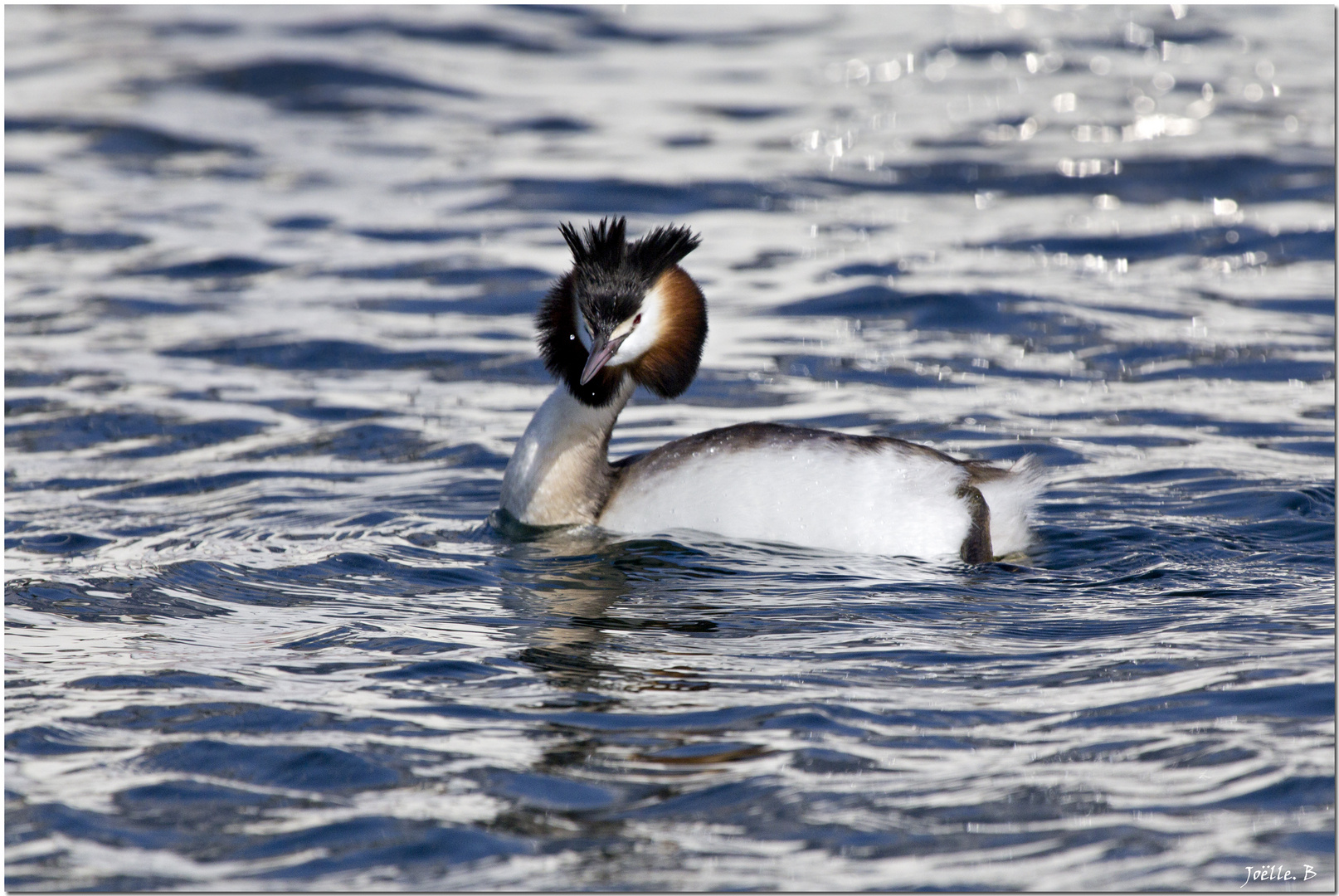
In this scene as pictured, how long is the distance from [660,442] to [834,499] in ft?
9.46

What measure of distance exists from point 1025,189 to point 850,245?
2588 millimetres

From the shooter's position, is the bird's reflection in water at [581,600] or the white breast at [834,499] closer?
the bird's reflection in water at [581,600]

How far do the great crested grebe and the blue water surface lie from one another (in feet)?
0.60

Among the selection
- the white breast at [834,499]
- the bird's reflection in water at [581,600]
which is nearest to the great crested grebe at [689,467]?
the white breast at [834,499]

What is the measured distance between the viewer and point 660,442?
10219 millimetres

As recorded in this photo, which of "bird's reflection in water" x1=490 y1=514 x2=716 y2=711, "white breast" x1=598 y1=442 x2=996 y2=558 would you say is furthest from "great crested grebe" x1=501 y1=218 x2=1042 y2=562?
"bird's reflection in water" x1=490 y1=514 x2=716 y2=711

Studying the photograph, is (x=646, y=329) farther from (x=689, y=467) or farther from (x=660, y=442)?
(x=660, y=442)

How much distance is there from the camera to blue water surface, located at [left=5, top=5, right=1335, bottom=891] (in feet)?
16.5

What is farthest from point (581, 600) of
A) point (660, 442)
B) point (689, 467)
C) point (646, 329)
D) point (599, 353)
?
point (660, 442)

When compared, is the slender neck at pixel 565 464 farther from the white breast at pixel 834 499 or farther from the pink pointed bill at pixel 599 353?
the white breast at pixel 834 499

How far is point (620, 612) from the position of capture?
6918mm

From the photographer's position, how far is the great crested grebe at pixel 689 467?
749cm

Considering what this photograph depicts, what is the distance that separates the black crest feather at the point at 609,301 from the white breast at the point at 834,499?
1.87 ft

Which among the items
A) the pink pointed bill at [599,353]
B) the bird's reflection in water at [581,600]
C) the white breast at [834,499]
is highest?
the pink pointed bill at [599,353]
